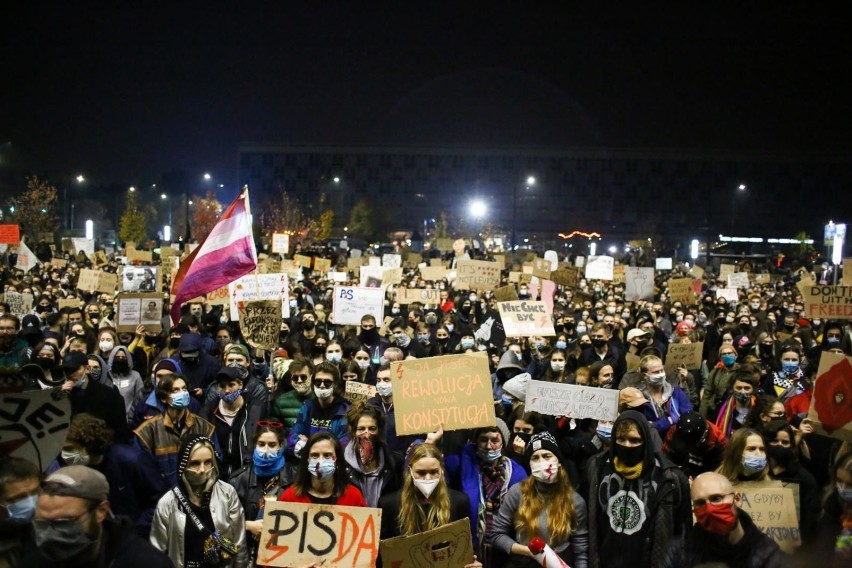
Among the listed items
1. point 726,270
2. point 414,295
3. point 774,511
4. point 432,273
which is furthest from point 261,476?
point 726,270

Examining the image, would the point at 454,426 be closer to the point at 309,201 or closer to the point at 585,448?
the point at 585,448

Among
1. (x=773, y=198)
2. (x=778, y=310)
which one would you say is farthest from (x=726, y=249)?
(x=778, y=310)

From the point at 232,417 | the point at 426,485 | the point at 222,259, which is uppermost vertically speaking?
the point at 222,259

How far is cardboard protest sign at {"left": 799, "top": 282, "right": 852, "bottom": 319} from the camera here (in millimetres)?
11039

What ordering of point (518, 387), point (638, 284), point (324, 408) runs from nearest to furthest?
point (324, 408), point (518, 387), point (638, 284)

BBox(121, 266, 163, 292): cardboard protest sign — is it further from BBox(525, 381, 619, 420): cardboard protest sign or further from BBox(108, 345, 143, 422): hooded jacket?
BBox(525, 381, 619, 420): cardboard protest sign

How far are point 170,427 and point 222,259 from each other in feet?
12.0

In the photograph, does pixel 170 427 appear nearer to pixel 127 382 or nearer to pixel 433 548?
pixel 127 382

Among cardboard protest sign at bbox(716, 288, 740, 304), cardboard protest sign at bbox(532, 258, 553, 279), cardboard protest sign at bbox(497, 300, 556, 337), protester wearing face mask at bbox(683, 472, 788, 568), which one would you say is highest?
cardboard protest sign at bbox(532, 258, 553, 279)

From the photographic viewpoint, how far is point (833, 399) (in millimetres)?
5945

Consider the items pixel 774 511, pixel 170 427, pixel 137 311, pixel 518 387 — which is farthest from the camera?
pixel 137 311

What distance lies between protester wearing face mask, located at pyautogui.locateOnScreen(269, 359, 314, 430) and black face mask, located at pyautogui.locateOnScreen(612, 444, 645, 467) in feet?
10.5

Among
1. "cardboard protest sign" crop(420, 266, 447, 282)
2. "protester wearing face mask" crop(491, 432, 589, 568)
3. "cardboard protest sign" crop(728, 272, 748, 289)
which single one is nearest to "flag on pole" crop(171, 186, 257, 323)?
"protester wearing face mask" crop(491, 432, 589, 568)

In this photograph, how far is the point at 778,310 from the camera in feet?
58.4
